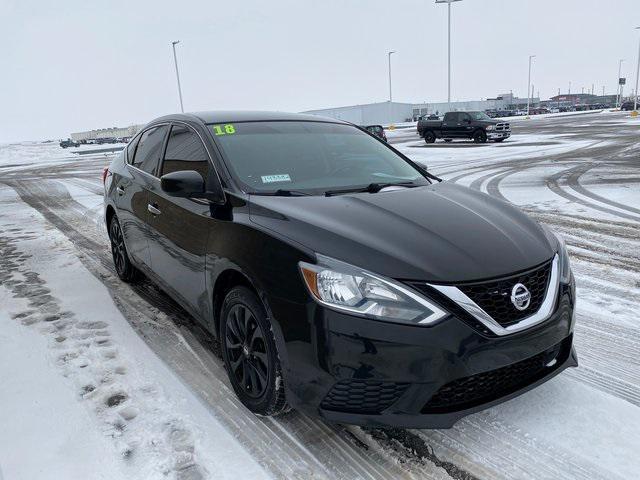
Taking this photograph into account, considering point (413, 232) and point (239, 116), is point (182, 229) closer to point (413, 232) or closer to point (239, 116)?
point (239, 116)

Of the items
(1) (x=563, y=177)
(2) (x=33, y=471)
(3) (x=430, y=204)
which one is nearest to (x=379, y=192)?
(3) (x=430, y=204)

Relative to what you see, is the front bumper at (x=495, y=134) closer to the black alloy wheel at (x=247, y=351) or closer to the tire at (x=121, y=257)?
the tire at (x=121, y=257)

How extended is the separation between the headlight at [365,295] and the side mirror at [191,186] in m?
1.06

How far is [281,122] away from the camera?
404cm

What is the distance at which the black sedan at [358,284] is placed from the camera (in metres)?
2.24

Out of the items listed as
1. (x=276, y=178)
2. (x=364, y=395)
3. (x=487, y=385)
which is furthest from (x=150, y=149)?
(x=487, y=385)

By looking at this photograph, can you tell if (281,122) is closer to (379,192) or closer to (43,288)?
(379,192)

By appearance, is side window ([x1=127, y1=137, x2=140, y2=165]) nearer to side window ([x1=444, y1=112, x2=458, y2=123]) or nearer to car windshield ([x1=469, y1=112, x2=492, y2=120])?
car windshield ([x1=469, y1=112, x2=492, y2=120])

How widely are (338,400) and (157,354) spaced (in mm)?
1808

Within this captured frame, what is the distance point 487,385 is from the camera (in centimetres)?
238

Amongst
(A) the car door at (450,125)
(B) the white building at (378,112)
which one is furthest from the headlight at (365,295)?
(B) the white building at (378,112)

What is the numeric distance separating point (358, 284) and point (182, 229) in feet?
5.59

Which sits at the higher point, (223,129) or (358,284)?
(223,129)

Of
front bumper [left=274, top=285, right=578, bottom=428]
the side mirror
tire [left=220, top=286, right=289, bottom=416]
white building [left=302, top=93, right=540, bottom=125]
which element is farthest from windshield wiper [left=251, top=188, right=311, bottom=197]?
white building [left=302, top=93, right=540, bottom=125]
